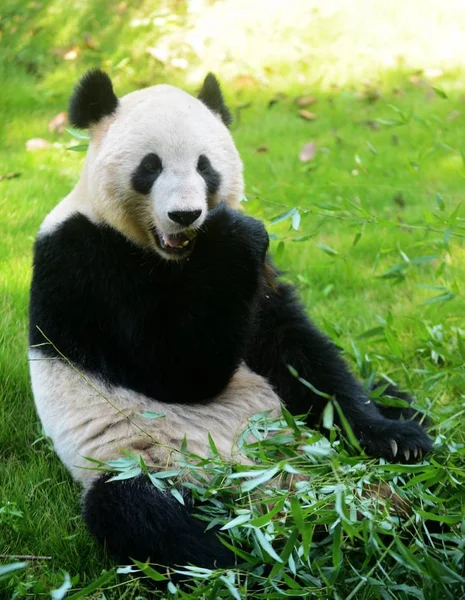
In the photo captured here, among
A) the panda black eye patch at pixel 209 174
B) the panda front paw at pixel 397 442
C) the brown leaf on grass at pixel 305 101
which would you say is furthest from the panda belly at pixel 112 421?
the brown leaf on grass at pixel 305 101

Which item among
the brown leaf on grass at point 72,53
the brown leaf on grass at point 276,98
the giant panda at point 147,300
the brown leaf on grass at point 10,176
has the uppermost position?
the giant panda at point 147,300

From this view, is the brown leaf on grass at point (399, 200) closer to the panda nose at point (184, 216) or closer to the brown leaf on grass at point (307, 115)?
the brown leaf on grass at point (307, 115)

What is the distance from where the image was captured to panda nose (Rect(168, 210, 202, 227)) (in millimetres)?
2881

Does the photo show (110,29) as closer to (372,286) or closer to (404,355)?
(372,286)

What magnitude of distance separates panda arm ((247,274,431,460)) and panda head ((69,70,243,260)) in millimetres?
537

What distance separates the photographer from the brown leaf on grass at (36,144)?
651cm

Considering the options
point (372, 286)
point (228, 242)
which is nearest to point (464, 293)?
point (372, 286)

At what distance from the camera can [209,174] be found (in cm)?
322

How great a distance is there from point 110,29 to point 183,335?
20.5 feet

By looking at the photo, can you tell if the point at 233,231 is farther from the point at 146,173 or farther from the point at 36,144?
the point at 36,144

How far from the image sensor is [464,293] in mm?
4680

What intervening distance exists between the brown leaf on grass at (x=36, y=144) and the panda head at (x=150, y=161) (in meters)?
3.39

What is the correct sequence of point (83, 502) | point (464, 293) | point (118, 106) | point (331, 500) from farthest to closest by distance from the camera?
point (464, 293) → point (118, 106) → point (83, 502) → point (331, 500)

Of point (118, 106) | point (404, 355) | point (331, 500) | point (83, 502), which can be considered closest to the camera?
point (331, 500)
